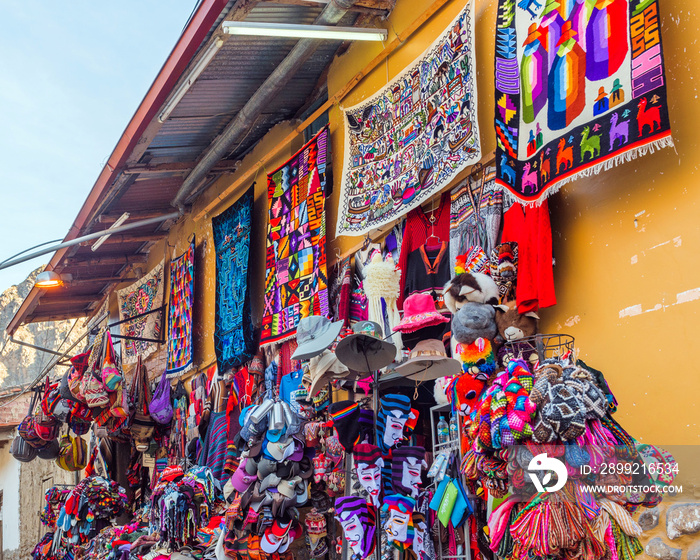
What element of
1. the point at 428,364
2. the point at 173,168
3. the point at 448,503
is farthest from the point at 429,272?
the point at 173,168

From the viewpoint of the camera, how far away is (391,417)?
4.38 meters

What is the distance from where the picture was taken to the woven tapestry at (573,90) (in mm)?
3168

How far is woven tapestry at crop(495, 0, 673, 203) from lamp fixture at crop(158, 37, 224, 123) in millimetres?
2293

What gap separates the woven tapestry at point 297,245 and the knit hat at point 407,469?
1.70m

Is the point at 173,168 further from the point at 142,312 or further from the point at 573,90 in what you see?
the point at 573,90

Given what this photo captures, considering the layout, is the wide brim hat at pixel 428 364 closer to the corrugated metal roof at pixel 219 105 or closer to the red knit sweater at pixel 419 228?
the red knit sweater at pixel 419 228

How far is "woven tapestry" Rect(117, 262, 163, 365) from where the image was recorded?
960 centimetres

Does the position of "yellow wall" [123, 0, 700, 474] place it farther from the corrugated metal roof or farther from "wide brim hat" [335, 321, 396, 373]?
the corrugated metal roof

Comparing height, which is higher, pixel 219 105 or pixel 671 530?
pixel 219 105

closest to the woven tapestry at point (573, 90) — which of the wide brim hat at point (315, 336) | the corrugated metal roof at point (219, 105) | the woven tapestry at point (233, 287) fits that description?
the wide brim hat at point (315, 336)

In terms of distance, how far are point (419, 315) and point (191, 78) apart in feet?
10.4

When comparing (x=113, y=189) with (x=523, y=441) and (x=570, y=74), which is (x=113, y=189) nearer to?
(x=570, y=74)

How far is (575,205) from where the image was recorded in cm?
372

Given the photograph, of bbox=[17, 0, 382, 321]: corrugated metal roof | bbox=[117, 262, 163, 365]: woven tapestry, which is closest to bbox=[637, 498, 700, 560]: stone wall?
bbox=[17, 0, 382, 321]: corrugated metal roof
